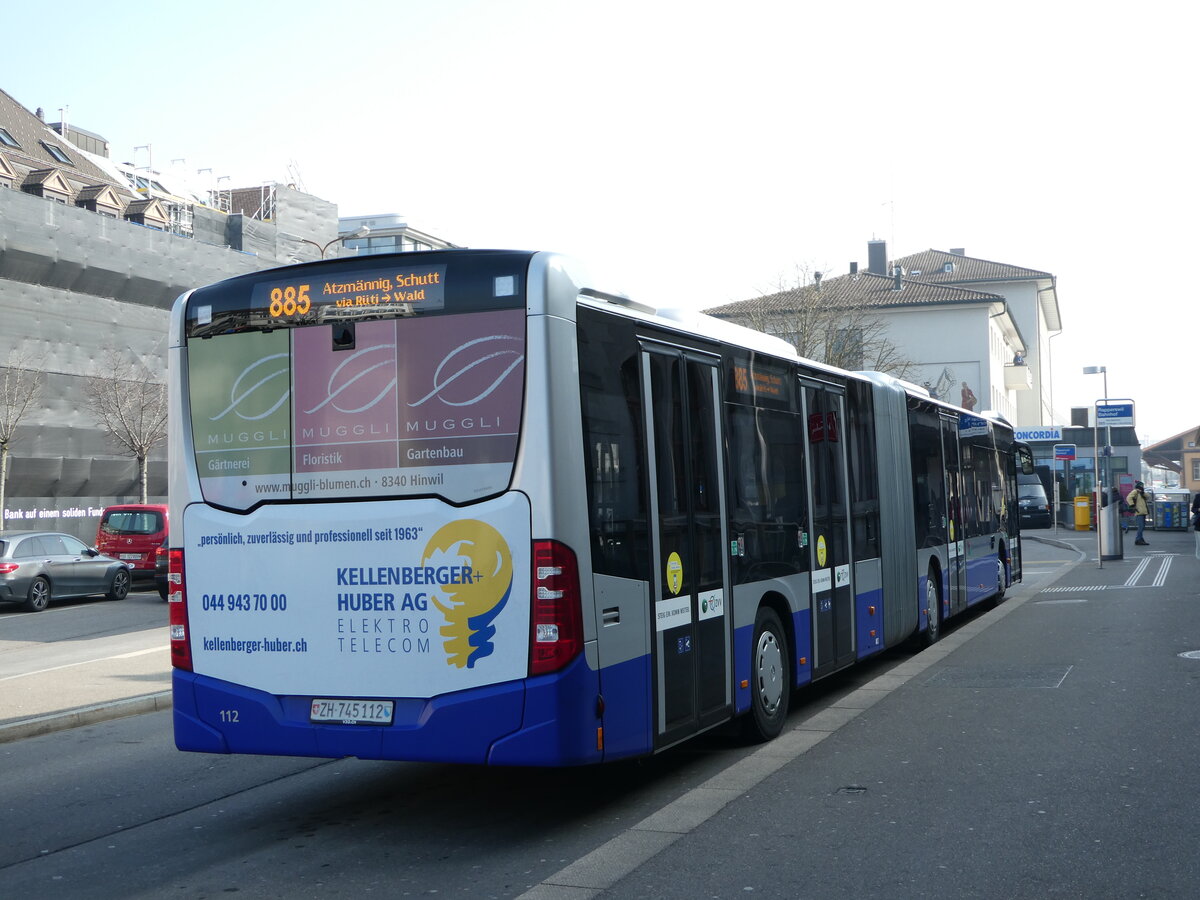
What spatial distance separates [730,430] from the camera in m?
8.35

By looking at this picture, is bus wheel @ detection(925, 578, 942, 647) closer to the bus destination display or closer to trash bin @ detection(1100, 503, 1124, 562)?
the bus destination display

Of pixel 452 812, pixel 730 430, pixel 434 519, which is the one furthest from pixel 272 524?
pixel 730 430

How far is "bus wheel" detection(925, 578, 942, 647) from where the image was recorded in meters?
14.5

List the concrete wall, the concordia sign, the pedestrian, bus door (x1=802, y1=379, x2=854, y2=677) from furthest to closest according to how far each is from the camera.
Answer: the concordia sign < the concrete wall < the pedestrian < bus door (x1=802, y1=379, x2=854, y2=677)

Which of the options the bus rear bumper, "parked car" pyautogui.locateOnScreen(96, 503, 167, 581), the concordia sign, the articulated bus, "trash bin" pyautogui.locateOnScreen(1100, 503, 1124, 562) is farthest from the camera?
the concordia sign

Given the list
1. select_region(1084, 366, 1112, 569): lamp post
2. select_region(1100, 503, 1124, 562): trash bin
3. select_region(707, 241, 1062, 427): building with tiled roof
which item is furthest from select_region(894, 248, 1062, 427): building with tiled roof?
select_region(1100, 503, 1124, 562): trash bin

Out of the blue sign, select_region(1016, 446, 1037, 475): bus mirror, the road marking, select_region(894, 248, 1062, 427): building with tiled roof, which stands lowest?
the road marking

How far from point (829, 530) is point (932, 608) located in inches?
189

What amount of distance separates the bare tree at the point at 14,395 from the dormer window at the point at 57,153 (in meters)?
18.2

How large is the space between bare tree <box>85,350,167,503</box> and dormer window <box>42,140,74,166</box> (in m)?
16.0

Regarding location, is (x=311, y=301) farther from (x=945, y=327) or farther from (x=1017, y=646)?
(x=945, y=327)

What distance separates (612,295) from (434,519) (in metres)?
A: 1.54

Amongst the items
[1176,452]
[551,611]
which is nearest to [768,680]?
[551,611]

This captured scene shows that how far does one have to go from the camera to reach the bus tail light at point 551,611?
6.19m
